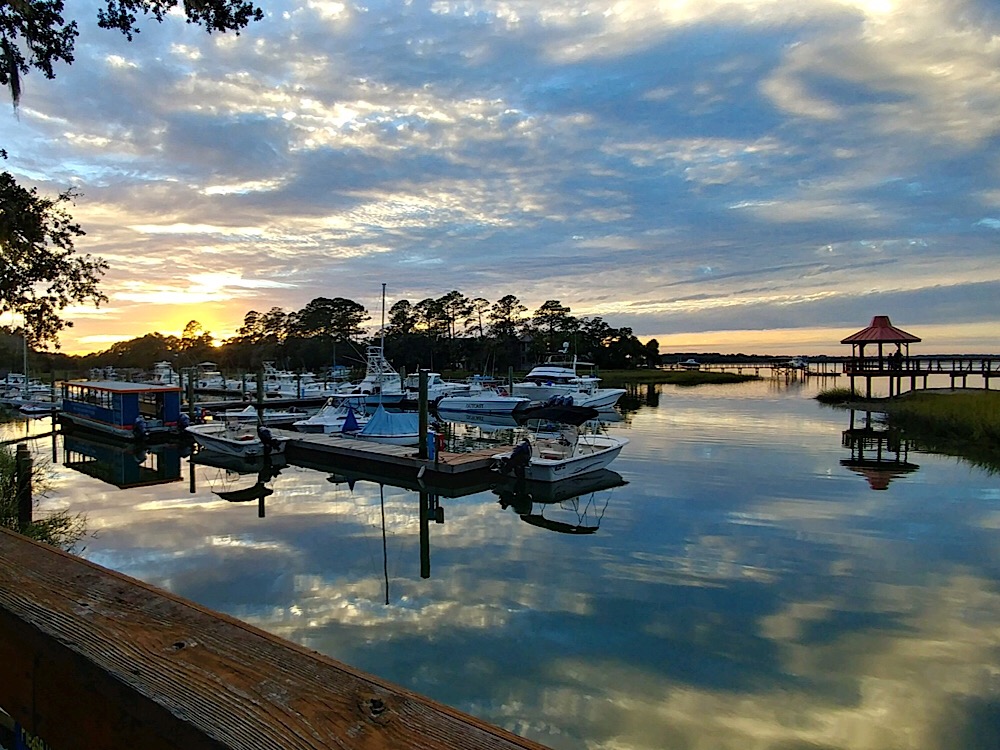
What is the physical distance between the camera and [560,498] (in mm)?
16812

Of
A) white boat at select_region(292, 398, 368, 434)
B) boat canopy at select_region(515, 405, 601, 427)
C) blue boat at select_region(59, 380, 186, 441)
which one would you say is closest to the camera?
boat canopy at select_region(515, 405, 601, 427)

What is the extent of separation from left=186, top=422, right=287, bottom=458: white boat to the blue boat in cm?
440

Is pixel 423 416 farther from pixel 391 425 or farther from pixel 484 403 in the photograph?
pixel 484 403

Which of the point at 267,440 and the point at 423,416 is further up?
the point at 423,416

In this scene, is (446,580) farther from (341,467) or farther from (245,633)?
(341,467)

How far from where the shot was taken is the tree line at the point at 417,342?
85.2m

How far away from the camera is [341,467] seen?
21.7 meters

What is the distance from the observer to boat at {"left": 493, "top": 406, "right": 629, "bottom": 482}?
58.8ft

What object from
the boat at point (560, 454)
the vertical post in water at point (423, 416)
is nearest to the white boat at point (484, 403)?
the boat at point (560, 454)

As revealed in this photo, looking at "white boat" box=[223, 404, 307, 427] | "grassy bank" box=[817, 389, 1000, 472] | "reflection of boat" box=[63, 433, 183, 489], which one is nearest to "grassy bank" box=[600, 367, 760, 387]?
"grassy bank" box=[817, 389, 1000, 472]

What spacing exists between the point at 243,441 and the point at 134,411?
8.62 m

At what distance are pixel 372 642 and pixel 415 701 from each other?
7.63 metres

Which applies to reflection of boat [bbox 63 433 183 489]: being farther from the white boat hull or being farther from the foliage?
the white boat hull

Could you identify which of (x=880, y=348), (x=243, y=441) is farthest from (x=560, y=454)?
(x=880, y=348)
